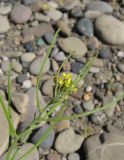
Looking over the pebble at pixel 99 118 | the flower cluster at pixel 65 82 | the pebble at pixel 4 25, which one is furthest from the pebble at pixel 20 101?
the flower cluster at pixel 65 82

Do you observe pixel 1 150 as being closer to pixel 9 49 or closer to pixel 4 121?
pixel 4 121

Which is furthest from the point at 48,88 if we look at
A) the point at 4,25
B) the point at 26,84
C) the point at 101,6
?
the point at 101,6

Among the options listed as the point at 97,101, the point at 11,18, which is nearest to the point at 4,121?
the point at 97,101

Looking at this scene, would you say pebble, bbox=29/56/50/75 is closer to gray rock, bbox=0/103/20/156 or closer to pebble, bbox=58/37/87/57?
pebble, bbox=58/37/87/57

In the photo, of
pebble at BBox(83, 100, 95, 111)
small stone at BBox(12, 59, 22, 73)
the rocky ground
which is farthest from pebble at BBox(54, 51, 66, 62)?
pebble at BBox(83, 100, 95, 111)

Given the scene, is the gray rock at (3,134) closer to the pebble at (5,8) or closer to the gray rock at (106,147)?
the gray rock at (106,147)

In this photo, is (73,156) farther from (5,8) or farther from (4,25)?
(5,8)
